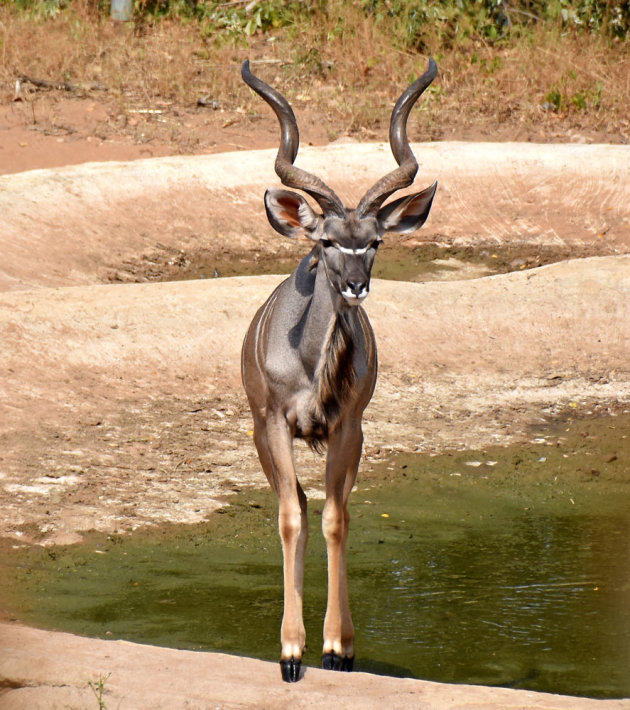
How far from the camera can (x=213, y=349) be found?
9211 mm

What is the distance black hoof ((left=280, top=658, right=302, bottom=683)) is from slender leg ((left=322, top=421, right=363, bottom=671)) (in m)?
0.37

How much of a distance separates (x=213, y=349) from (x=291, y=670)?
4.90m

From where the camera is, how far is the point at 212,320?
30.8 feet

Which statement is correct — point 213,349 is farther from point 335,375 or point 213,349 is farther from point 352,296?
point 352,296

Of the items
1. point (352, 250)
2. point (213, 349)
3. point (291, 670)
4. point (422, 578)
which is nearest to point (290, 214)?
point (352, 250)

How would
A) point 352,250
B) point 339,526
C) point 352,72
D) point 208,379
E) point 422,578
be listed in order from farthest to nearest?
point 352,72
point 208,379
point 422,578
point 339,526
point 352,250

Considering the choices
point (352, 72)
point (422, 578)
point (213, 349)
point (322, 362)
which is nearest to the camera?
point (322, 362)

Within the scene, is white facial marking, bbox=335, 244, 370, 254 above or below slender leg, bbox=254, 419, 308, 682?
above

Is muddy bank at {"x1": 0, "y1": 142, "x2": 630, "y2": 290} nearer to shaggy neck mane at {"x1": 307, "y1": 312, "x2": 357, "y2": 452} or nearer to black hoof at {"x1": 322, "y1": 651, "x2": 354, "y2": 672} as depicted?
shaggy neck mane at {"x1": 307, "y1": 312, "x2": 357, "y2": 452}

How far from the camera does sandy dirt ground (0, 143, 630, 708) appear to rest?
4.49 m

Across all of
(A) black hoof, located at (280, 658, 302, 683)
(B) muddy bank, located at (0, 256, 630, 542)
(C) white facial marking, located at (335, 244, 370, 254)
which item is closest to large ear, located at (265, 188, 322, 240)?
(C) white facial marking, located at (335, 244, 370, 254)

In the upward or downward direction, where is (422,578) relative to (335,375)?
downward

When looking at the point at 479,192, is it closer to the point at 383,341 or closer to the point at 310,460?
the point at 383,341

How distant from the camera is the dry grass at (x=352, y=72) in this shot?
16.5 m
